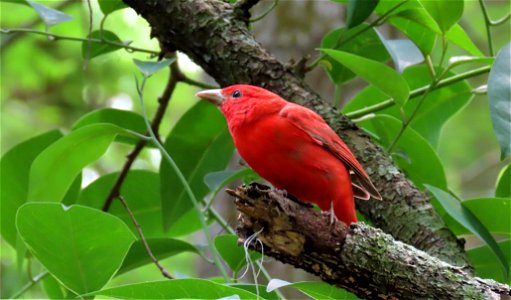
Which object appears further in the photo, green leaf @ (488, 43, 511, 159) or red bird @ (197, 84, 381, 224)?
red bird @ (197, 84, 381, 224)

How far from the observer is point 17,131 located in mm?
7578

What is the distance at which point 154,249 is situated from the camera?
8.39ft

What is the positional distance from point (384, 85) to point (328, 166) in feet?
1.16

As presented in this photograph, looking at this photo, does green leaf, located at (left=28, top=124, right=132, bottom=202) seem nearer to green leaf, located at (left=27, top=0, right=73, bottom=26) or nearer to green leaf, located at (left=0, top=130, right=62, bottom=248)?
green leaf, located at (left=0, top=130, right=62, bottom=248)

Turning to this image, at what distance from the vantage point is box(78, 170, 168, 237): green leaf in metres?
2.80

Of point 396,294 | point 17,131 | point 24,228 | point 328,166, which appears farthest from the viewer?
point 17,131

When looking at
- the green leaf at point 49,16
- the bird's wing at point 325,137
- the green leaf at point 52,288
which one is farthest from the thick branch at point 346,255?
the green leaf at point 49,16

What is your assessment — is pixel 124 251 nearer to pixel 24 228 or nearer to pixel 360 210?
pixel 24 228

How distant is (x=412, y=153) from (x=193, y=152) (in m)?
0.78

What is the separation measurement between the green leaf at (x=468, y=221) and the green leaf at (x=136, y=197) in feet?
3.49

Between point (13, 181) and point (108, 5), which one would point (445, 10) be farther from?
point (13, 181)

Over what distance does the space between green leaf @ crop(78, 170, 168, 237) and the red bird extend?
0.64 m

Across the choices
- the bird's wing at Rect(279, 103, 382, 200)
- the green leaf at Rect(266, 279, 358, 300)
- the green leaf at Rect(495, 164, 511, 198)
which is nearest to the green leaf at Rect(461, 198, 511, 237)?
the green leaf at Rect(495, 164, 511, 198)

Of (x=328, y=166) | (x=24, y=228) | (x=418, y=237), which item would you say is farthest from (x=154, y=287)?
(x=418, y=237)
